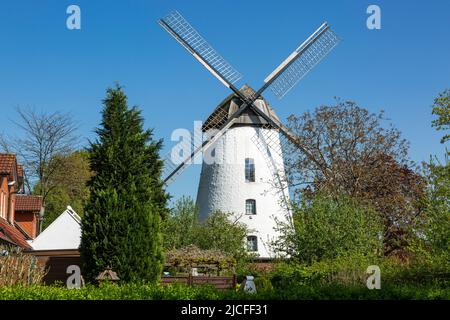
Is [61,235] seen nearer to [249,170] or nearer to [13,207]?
[13,207]

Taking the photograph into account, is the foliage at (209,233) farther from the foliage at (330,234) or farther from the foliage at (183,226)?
the foliage at (330,234)

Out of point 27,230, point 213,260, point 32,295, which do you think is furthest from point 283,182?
point 32,295

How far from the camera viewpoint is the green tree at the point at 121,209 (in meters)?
19.1

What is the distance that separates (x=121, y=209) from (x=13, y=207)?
15.8 meters

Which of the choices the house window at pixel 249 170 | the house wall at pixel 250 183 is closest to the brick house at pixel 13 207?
the house wall at pixel 250 183

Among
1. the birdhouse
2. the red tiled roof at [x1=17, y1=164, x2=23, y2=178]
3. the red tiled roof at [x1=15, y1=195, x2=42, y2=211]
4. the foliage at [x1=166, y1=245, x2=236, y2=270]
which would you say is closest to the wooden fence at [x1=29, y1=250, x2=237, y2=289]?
the foliage at [x1=166, y1=245, x2=236, y2=270]

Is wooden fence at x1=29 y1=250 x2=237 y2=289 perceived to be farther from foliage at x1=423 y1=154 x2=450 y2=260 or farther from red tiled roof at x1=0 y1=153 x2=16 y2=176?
foliage at x1=423 y1=154 x2=450 y2=260

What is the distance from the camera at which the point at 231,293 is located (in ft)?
40.5

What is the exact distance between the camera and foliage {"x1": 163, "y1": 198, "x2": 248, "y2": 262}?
36.0 metres

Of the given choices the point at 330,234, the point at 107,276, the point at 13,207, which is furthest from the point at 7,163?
the point at 330,234

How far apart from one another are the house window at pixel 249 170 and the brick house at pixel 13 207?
41.3 feet

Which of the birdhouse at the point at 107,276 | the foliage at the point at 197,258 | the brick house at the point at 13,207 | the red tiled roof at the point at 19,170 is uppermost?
the red tiled roof at the point at 19,170
